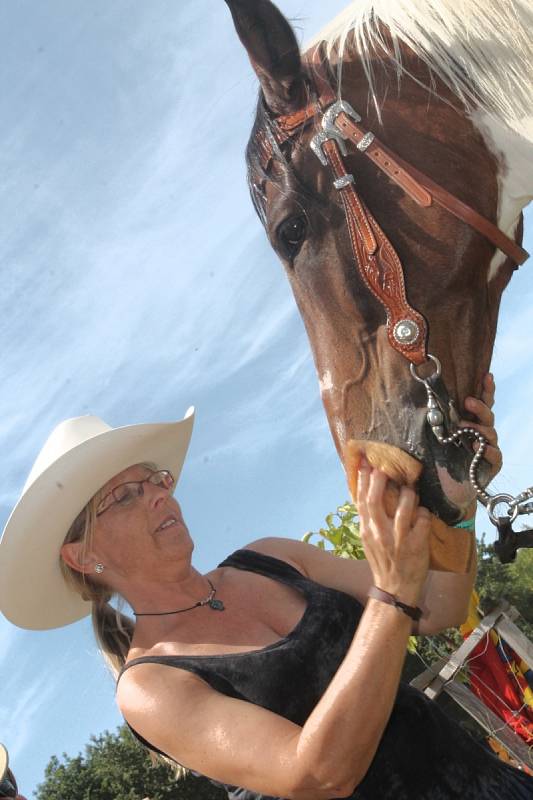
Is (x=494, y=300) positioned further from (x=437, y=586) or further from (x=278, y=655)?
(x=278, y=655)

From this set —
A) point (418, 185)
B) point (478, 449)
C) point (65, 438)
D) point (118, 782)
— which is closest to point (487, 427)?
point (478, 449)

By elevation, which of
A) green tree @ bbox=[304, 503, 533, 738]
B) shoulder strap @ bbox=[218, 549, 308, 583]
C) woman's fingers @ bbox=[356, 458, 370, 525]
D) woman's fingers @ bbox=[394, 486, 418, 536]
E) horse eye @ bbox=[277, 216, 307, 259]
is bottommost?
green tree @ bbox=[304, 503, 533, 738]

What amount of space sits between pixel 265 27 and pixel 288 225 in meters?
0.49

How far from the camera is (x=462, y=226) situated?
6.22 feet

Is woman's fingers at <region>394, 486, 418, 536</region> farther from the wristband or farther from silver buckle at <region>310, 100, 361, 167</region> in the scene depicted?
silver buckle at <region>310, 100, 361, 167</region>

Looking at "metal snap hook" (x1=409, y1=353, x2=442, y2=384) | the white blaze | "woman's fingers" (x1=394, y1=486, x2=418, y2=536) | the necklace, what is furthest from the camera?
the necklace

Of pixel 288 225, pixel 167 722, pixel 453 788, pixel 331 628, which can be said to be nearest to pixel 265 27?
pixel 288 225

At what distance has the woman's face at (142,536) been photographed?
2.47m

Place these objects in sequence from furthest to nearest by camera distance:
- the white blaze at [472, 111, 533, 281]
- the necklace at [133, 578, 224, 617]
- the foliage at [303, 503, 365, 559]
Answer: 1. the foliage at [303, 503, 365, 559]
2. the necklace at [133, 578, 224, 617]
3. the white blaze at [472, 111, 533, 281]

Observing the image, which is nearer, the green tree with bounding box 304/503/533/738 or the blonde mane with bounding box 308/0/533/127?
the blonde mane with bounding box 308/0/533/127

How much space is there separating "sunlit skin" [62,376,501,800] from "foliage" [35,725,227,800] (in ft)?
61.6

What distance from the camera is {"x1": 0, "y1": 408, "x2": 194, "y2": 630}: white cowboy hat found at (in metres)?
2.59

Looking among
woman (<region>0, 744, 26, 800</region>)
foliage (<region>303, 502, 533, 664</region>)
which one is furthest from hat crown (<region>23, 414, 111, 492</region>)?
foliage (<region>303, 502, 533, 664</region>)

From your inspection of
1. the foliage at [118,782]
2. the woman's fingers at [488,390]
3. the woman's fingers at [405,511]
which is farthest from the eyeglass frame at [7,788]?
the foliage at [118,782]
